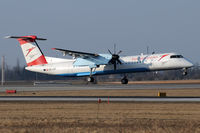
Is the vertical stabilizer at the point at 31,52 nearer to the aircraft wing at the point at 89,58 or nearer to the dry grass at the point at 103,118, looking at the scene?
the aircraft wing at the point at 89,58

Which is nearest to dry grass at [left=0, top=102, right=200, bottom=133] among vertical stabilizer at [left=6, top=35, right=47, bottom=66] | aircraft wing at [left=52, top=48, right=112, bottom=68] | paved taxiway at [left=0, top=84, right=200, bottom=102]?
paved taxiway at [left=0, top=84, right=200, bottom=102]

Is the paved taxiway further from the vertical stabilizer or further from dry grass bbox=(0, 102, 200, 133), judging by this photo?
the vertical stabilizer

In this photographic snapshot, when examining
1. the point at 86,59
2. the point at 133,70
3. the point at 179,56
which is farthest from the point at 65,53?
the point at 179,56

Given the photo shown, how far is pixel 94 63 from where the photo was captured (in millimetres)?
60438

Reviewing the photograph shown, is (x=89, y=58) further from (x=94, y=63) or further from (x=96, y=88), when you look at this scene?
(x=96, y=88)

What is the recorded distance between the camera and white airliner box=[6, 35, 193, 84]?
5581 centimetres

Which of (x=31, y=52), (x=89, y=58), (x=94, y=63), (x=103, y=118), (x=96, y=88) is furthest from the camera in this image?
(x=31, y=52)

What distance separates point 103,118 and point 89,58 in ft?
134

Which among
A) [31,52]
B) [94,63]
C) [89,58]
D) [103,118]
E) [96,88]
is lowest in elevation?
[103,118]

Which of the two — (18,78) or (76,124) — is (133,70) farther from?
(18,78)

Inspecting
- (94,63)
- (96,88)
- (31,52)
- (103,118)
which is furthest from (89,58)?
(103,118)

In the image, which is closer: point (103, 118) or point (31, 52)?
point (103, 118)

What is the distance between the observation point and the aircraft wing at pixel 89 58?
59.6 m

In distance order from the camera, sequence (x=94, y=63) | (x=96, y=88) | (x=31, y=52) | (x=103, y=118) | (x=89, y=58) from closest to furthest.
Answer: (x=103, y=118) < (x=96, y=88) < (x=94, y=63) < (x=89, y=58) < (x=31, y=52)
